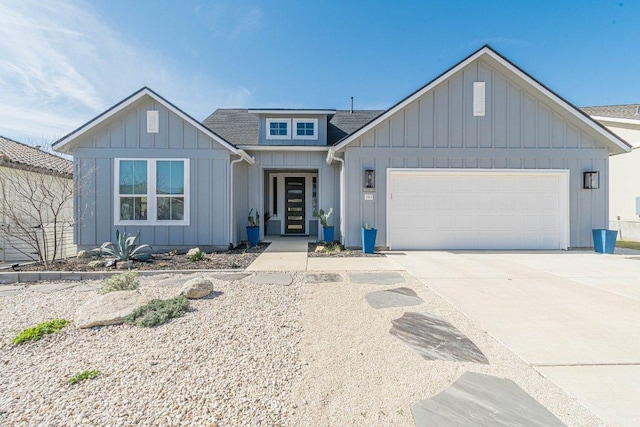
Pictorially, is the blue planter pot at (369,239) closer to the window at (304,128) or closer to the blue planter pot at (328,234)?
the blue planter pot at (328,234)

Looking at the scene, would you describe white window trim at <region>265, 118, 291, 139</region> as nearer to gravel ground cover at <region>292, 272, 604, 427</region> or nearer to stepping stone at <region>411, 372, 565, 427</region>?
gravel ground cover at <region>292, 272, 604, 427</region>

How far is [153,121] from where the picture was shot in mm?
7668

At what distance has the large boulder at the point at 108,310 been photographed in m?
3.13

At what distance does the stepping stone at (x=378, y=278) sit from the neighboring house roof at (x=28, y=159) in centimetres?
893

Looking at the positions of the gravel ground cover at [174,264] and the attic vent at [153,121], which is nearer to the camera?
the gravel ground cover at [174,264]

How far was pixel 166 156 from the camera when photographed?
7.69m

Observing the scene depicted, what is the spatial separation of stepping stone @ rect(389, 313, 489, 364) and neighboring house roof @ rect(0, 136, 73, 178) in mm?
9957

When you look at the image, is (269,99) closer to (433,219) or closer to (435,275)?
(433,219)

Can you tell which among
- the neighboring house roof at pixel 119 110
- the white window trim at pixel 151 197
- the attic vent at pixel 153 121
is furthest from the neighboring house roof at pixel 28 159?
the attic vent at pixel 153 121

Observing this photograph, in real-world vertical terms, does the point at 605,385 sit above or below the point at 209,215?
below

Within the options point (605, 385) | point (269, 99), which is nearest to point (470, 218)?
point (605, 385)

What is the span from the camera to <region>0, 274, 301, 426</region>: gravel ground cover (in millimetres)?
1789

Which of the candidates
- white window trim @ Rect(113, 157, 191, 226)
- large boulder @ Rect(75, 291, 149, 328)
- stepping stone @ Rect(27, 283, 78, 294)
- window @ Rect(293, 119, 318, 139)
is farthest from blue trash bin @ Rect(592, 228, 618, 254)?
stepping stone @ Rect(27, 283, 78, 294)

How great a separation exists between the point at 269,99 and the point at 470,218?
33.1ft
